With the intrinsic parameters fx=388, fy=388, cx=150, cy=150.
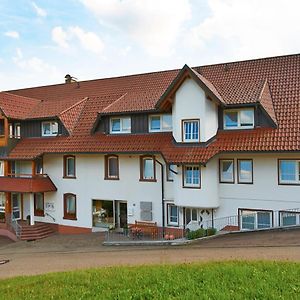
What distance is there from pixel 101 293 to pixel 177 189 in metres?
12.9

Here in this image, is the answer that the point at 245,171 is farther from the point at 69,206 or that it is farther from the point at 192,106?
the point at 69,206

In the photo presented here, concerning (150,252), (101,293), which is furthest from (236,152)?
(101,293)

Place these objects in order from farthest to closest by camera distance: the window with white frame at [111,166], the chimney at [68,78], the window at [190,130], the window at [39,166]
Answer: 1. the chimney at [68,78]
2. the window at [39,166]
3. the window with white frame at [111,166]
4. the window at [190,130]

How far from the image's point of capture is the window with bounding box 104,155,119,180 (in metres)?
24.8

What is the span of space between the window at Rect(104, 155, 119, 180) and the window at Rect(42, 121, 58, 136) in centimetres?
518

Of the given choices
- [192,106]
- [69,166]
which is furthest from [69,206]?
[192,106]

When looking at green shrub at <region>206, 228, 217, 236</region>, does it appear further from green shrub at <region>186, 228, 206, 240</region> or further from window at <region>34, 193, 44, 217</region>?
window at <region>34, 193, 44, 217</region>

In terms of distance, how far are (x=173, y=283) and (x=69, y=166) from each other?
18572 mm

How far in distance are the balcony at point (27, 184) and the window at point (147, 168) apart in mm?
6868

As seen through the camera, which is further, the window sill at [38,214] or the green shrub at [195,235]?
the window sill at [38,214]

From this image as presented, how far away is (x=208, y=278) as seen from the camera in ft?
30.8

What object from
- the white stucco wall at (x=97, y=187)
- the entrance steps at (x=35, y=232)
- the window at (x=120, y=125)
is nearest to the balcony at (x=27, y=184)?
the white stucco wall at (x=97, y=187)

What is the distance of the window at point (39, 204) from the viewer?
27.9m

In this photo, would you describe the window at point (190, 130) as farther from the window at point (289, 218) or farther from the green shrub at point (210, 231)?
the window at point (289, 218)
